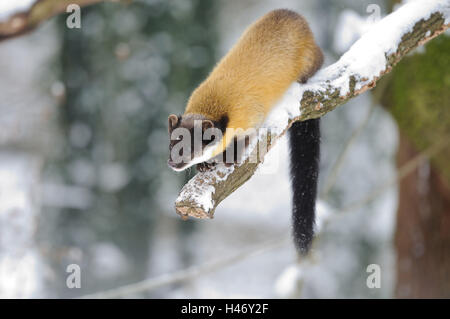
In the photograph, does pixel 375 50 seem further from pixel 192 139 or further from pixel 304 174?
pixel 192 139

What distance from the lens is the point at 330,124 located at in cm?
630

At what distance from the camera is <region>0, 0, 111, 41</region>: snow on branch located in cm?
275

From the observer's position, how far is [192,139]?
97.7 inches

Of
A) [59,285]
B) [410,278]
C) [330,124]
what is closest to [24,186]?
[59,285]

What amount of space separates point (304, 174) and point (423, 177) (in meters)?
1.64

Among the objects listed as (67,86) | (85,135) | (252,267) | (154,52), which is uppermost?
(154,52)

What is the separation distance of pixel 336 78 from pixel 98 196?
4.36 m

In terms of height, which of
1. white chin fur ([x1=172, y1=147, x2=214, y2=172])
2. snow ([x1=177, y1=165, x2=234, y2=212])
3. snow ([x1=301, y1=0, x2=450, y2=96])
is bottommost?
snow ([x1=177, y1=165, x2=234, y2=212])

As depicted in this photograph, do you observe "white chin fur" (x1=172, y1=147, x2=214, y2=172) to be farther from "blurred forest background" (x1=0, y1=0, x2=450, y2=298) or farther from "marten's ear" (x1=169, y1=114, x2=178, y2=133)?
"blurred forest background" (x1=0, y1=0, x2=450, y2=298)

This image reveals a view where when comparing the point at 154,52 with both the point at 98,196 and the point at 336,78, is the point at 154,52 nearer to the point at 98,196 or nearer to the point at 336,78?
the point at 98,196

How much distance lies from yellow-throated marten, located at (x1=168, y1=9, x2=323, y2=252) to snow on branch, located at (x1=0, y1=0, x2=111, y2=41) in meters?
1.00

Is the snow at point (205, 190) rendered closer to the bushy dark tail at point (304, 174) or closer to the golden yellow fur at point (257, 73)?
the golden yellow fur at point (257, 73)

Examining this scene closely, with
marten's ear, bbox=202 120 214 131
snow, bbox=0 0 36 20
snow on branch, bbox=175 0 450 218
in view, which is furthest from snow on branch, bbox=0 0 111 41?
snow on branch, bbox=175 0 450 218

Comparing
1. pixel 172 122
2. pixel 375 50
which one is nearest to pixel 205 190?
pixel 172 122
